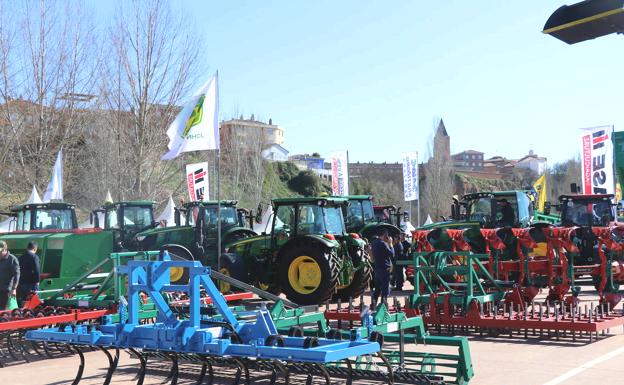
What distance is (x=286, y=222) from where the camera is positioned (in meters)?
14.1

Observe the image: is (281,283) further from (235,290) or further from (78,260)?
(78,260)

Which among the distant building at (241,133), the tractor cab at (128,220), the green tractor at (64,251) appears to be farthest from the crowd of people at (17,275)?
the distant building at (241,133)

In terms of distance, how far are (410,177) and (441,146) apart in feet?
78.4

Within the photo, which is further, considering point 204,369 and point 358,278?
point 358,278

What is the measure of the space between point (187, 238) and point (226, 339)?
10.9 m

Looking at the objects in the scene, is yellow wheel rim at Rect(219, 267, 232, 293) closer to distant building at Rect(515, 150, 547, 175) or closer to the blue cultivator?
the blue cultivator

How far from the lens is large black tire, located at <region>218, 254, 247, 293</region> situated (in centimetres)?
1430

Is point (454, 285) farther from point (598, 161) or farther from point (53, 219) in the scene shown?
point (598, 161)

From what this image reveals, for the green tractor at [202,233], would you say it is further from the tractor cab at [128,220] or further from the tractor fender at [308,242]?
the tractor fender at [308,242]

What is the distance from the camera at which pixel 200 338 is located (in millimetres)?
6195

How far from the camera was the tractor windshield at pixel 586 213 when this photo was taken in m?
17.6

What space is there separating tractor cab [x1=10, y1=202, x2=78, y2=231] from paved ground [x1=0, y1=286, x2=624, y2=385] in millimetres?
8377

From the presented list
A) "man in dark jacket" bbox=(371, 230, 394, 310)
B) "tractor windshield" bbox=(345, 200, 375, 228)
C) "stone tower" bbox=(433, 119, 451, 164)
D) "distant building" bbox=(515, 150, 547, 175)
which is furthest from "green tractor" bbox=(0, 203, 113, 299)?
"distant building" bbox=(515, 150, 547, 175)

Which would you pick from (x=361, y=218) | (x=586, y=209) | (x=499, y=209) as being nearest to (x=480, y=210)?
(x=499, y=209)
